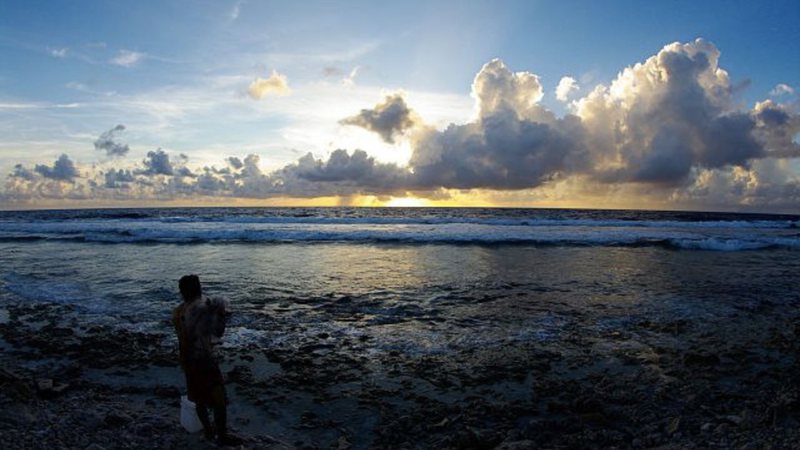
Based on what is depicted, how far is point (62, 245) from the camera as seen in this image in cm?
2931

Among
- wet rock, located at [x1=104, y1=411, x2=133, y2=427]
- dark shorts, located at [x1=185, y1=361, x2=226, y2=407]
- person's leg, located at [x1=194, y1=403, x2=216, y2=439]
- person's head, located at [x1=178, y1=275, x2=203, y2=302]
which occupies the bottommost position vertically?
wet rock, located at [x1=104, y1=411, x2=133, y2=427]

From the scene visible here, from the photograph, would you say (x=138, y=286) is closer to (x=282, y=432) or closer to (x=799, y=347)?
(x=282, y=432)

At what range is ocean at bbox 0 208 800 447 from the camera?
8195 millimetres

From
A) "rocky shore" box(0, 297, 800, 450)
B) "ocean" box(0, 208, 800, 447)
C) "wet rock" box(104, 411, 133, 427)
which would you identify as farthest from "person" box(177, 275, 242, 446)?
"wet rock" box(104, 411, 133, 427)

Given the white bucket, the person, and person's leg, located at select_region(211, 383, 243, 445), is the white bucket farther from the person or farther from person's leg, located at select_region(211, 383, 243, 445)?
Result: person's leg, located at select_region(211, 383, 243, 445)

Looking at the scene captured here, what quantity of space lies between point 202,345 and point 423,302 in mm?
8393

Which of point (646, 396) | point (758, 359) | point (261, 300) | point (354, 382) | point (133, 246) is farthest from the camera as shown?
point (133, 246)

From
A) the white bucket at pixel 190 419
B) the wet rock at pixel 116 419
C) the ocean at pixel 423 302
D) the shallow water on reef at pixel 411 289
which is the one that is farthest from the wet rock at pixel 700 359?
the wet rock at pixel 116 419

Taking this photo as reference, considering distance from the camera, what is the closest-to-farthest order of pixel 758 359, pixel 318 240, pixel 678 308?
pixel 758 359, pixel 678 308, pixel 318 240

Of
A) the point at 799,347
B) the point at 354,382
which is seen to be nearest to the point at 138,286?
the point at 354,382

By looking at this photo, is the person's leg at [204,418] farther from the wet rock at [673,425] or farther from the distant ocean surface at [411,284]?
the wet rock at [673,425]

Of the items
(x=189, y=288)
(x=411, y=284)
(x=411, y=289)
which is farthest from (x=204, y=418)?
(x=411, y=284)

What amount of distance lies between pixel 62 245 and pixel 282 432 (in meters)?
29.6

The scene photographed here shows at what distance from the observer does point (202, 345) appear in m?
5.35
